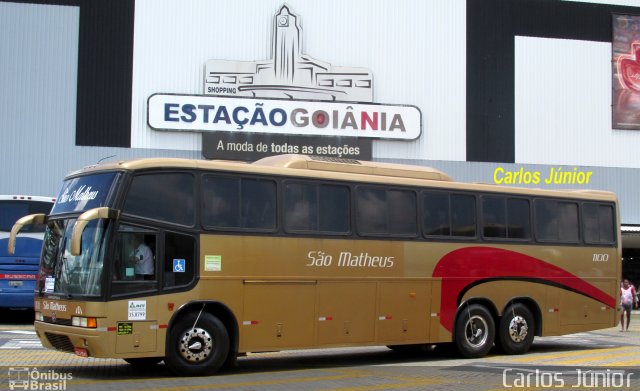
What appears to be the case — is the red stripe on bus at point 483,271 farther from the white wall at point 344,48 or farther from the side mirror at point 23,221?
the white wall at point 344,48

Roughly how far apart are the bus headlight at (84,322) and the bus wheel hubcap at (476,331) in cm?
782

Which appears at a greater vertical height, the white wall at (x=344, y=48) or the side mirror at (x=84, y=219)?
the white wall at (x=344, y=48)

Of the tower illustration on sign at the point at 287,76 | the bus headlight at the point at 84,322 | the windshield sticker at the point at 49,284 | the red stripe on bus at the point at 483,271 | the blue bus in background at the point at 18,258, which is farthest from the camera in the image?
the tower illustration on sign at the point at 287,76

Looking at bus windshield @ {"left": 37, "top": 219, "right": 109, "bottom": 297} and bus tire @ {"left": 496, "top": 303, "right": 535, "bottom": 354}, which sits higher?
bus windshield @ {"left": 37, "top": 219, "right": 109, "bottom": 297}

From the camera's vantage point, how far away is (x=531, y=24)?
3566 cm

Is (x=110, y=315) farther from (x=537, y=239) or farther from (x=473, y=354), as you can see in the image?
(x=537, y=239)

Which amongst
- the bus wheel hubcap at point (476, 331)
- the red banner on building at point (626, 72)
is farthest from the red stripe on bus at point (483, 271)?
the red banner on building at point (626, 72)

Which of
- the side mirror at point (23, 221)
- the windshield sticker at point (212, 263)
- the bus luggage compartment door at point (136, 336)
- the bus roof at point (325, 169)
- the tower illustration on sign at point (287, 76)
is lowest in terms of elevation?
the bus luggage compartment door at point (136, 336)

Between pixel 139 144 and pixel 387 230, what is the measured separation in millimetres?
17980

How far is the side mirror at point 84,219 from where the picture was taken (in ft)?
36.9

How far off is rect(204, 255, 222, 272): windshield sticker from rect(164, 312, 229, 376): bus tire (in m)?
0.72

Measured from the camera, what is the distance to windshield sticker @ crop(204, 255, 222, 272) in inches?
514

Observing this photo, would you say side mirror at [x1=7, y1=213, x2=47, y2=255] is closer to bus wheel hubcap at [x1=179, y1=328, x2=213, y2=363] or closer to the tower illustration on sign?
bus wheel hubcap at [x1=179, y1=328, x2=213, y2=363]

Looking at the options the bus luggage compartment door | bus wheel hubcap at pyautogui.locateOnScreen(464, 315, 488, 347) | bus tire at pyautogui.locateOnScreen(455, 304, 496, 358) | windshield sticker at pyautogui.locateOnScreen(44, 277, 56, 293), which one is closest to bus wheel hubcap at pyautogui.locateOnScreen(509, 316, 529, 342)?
bus tire at pyautogui.locateOnScreen(455, 304, 496, 358)
